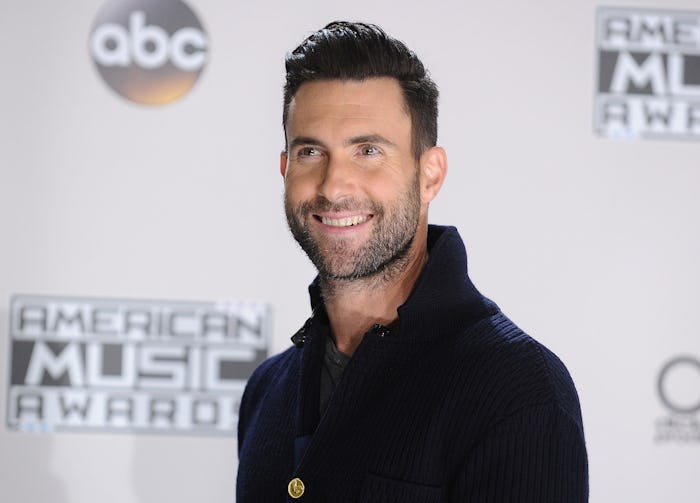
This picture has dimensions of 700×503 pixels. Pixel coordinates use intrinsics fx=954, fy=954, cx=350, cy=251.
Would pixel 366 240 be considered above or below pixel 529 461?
above

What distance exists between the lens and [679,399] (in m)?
2.74

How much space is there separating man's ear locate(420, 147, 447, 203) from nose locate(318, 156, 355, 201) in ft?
0.45

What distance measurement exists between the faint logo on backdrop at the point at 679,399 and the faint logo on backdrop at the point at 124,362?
115 cm

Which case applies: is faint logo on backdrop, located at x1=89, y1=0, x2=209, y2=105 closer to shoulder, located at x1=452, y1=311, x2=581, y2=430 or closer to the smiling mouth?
the smiling mouth

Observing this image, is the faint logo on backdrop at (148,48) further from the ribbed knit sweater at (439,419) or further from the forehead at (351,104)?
the ribbed knit sweater at (439,419)

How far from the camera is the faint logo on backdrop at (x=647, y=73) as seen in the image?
2734mm

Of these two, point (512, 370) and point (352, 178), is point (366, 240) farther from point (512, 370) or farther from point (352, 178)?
point (512, 370)

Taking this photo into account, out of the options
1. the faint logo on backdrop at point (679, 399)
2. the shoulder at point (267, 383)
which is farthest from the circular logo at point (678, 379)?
the shoulder at point (267, 383)

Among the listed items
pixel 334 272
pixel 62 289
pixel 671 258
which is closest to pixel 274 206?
pixel 62 289

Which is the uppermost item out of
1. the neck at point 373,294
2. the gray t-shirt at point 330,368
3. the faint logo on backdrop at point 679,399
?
the neck at point 373,294

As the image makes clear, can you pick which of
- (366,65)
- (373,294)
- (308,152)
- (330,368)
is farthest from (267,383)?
(366,65)

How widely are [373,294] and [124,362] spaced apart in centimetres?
148

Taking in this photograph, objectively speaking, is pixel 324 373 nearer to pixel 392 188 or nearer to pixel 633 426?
pixel 392 188

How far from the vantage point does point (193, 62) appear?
106 inches
